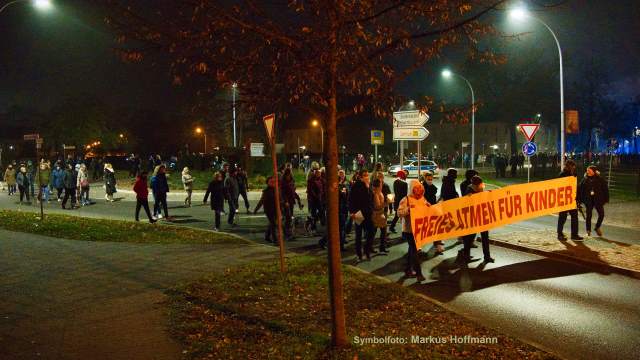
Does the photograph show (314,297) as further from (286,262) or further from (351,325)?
(286,262)

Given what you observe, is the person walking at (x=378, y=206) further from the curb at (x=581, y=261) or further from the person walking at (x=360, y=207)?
the curb at (x=581, y=261)

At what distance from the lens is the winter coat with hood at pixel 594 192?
43.5 ft

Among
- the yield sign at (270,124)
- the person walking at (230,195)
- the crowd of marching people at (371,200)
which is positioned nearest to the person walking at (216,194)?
the crowd of marching people at (371,200)

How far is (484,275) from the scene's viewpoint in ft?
32.1

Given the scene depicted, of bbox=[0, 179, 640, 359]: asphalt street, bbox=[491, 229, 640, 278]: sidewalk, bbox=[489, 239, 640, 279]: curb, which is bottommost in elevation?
bbox=[0, 179, 640, 359]: asphalt street

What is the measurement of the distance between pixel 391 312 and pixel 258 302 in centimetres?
180

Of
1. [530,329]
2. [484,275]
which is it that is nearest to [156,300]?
[530,329]

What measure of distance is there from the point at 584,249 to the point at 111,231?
11.1 m

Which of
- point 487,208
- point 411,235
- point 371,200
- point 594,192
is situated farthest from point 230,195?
point 594,192

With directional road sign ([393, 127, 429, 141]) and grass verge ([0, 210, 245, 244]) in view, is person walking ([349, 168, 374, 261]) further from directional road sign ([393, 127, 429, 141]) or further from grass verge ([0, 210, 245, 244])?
directional road sign ([393, 127, 429, 141])

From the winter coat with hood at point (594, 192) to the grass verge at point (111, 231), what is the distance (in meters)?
8.41

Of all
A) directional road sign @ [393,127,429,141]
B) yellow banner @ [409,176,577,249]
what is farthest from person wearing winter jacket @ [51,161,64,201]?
yellow banner @ [409,176,577,249]

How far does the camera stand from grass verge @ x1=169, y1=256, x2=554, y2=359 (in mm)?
5719

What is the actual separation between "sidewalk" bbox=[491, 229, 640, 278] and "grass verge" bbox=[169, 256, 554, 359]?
4.30 m
